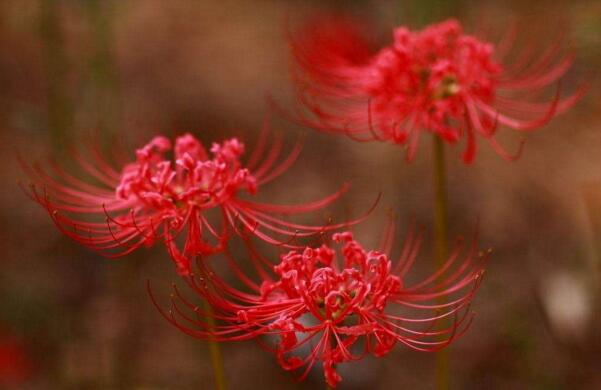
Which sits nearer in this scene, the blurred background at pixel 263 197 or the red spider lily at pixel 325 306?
the red spider lily at pixel 325 306

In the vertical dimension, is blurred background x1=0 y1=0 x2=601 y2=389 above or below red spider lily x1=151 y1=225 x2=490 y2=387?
below

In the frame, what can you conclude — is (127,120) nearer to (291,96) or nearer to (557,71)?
(291,96)

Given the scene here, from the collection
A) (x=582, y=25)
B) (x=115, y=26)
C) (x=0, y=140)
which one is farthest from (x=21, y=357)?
(x=582, y=25)

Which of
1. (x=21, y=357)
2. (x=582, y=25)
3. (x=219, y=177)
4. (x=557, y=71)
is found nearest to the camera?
(x=219, y=177)

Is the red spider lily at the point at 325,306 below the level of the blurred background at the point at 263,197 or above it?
above

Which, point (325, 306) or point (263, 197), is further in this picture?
point (263, 197)

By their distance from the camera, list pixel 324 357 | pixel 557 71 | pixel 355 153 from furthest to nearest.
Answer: pixel 355 153
pixel 557 71
pixel 324 357

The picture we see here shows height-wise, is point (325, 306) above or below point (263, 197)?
above

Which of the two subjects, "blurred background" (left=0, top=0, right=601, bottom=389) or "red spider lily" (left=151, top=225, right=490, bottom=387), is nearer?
"red spider lily" (left=151, top=225, right=490, bottom=387)
